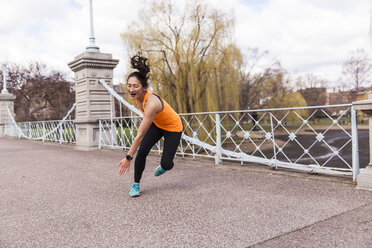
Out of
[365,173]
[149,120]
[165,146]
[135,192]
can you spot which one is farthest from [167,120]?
[365,173]

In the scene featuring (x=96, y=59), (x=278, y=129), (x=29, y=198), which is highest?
(x=96, y=59)

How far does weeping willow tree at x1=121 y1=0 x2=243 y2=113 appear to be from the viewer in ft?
46.2

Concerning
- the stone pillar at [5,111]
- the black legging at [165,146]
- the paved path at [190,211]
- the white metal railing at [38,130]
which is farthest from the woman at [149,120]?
the stone pillar at [5,111]

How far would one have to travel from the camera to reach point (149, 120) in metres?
2.99

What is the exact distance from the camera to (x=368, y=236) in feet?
7.11

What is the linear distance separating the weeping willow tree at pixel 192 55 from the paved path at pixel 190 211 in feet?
31.8

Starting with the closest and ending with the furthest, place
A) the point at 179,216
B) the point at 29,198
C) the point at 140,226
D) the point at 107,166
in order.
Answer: the point at 140,226, the point at 179,216, the point at 29,198, the point at 107,166

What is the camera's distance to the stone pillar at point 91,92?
8508 millimetres

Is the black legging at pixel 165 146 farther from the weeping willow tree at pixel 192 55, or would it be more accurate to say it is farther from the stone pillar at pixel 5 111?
the stone pillar at pixel 5 111

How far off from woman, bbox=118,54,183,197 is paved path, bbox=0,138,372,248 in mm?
426

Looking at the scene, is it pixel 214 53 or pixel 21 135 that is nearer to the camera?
pixel 214 53

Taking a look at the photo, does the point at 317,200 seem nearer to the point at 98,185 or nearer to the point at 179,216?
the point at 179,216

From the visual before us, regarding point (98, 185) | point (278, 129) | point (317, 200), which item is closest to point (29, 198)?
point (98, 185)

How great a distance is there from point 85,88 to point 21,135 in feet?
33.8
